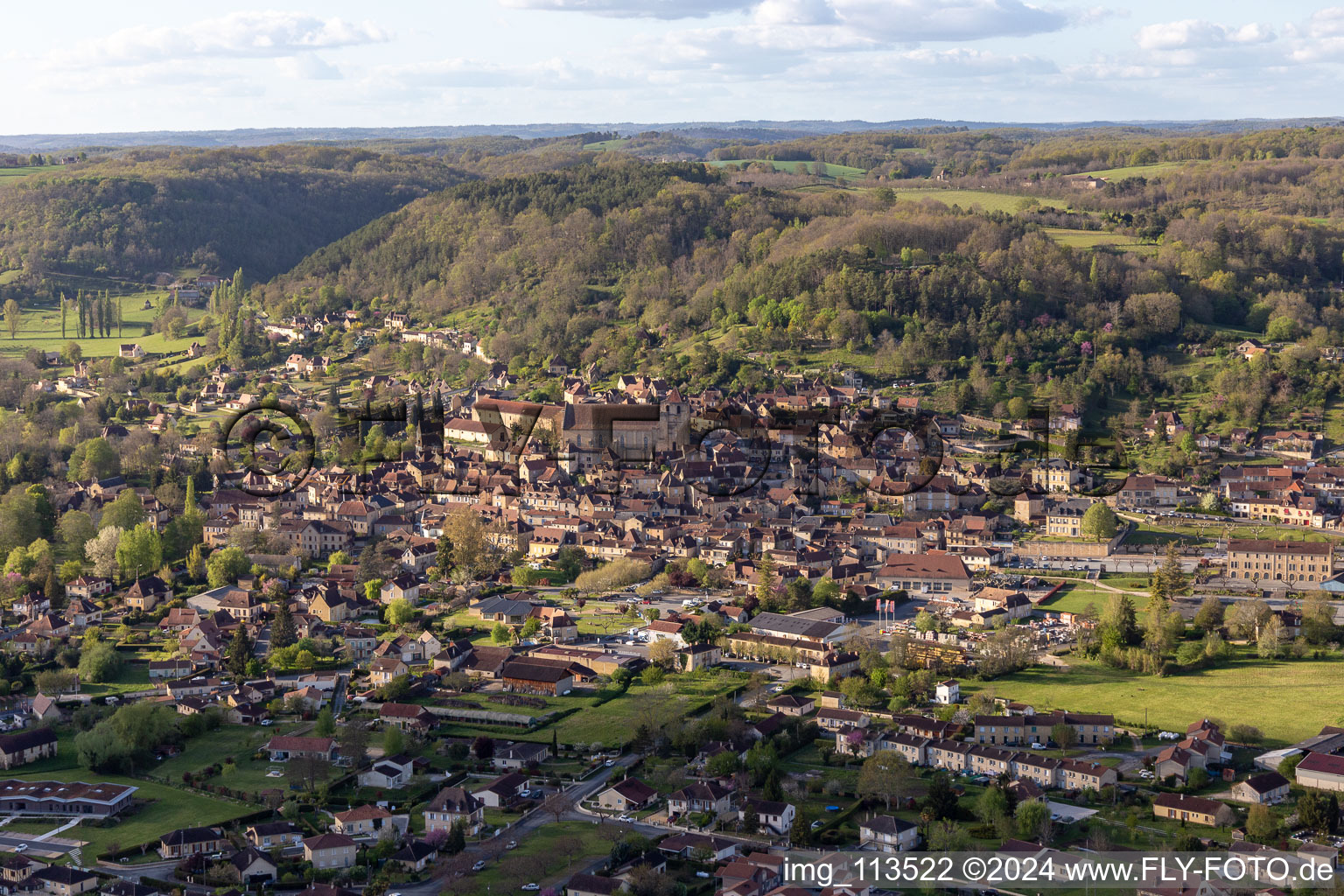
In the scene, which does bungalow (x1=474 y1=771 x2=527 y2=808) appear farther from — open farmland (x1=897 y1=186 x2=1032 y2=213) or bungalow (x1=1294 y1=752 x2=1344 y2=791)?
open farmland (x1=897 y1=186 x2=1032 y2=213)

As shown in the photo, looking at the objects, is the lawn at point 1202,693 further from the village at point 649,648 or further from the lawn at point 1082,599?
the lawn at point 1082,599

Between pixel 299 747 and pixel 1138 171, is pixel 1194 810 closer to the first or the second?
pixel 299 747

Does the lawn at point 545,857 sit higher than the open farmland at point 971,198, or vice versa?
the open farmland at point 971,198

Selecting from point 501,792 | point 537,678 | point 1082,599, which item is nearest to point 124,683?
point 537,678

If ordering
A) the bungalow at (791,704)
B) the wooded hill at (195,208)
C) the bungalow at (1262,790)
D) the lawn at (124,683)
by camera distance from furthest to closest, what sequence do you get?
the wooded hill at (195,208)
the lawn at (124,683)
the bungalow at (791,704)
the bungalow at (1262,790)

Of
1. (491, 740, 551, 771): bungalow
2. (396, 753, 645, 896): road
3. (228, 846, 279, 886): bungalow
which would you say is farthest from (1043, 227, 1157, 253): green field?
(228, 846, 279, 886): bungalow

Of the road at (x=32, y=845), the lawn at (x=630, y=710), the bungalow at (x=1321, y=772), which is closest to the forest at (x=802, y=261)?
the lawn at (x=630, y=710)
